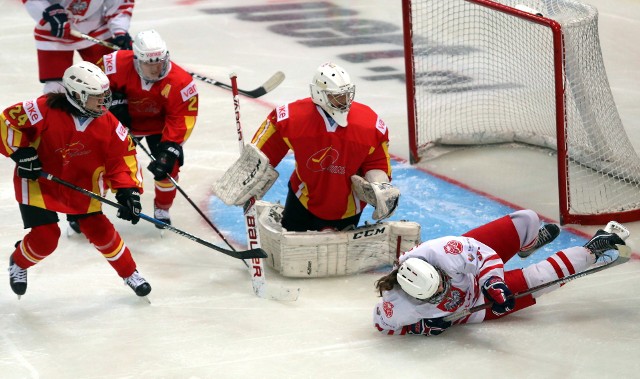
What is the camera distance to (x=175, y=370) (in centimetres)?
397

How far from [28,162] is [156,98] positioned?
3.59 feet

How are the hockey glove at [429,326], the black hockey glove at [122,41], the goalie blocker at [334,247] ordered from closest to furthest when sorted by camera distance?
the hockey glove at [429,326]
the goalie blocker at [334,247]
the black hockey glove at [122,41]

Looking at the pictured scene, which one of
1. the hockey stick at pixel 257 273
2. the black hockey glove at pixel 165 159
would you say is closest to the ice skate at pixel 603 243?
the hockey stick at pixel 257 273

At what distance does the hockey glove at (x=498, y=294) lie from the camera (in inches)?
155

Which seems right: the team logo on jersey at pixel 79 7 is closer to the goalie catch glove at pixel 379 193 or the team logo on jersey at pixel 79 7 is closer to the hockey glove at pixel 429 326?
the goalie catch glove at pixel 379 193

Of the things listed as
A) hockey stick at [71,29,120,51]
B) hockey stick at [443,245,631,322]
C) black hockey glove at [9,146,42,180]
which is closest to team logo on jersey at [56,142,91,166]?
black hockey glove at [9,146,42,180]

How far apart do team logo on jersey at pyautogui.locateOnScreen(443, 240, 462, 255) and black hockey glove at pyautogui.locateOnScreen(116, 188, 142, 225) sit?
3.91 ft

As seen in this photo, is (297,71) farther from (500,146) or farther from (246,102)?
(500,146)

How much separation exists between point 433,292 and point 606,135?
2095 millimetres

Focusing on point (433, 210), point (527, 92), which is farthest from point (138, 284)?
point (527, 92)

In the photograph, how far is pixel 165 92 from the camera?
5.09 meters

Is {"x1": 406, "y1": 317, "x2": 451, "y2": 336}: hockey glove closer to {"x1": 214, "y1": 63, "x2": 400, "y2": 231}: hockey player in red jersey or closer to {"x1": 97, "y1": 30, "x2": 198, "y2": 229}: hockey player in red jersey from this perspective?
{"x1": 214, "y1": 63, "x2": 400, "y2": 231}: hockey player in red jersey

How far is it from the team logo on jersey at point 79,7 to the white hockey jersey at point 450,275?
295cm

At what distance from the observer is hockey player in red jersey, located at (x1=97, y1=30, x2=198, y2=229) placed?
4984 mm
